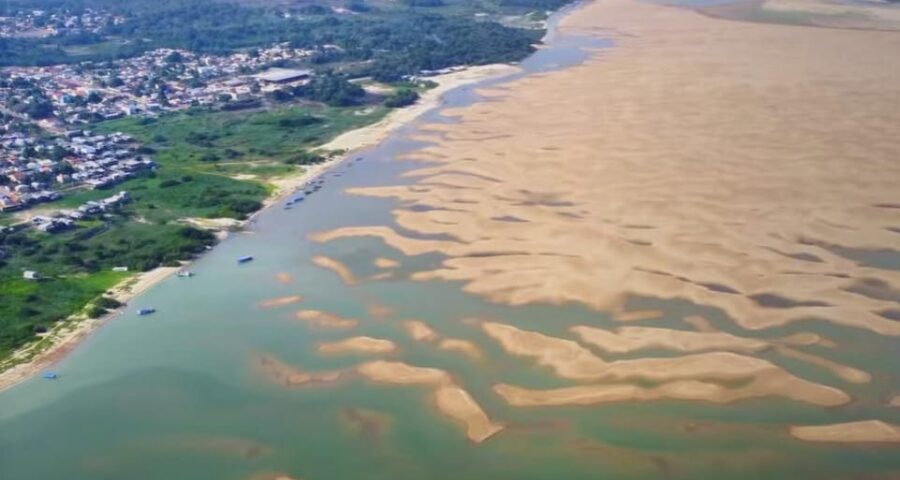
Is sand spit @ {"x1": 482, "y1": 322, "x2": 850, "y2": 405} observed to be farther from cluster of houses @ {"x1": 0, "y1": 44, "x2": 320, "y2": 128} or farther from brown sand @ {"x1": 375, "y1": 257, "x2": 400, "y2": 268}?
cluster of houses @ {"x1": 0, "y1": 44, "x2": 320, "y2": 128}

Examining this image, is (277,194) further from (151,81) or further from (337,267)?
(151,81)

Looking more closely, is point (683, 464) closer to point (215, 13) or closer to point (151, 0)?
point (215, 13)

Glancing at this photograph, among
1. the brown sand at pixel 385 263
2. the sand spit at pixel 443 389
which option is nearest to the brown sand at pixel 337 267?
the brown sand at pixel 385 263

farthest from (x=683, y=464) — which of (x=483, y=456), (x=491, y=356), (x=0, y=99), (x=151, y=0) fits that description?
(x=151, y=0)

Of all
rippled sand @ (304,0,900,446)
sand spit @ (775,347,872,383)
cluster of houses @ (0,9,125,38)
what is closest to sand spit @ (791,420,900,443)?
rippled sand @ (304,0,900,446)

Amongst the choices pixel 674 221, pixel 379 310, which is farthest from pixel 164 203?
pixel 674 221
